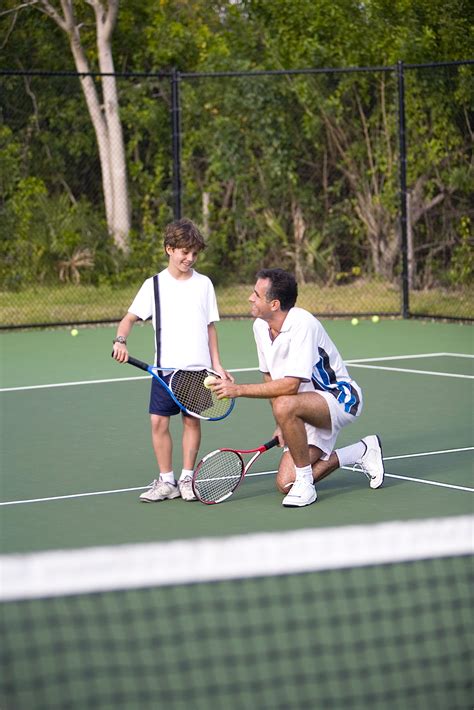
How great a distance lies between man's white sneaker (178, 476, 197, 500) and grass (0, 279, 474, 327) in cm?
781

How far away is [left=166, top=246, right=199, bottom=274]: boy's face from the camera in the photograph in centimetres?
615

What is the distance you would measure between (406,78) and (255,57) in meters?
4.15

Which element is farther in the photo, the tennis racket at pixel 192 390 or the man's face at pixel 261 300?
the tennis racket at pixel 192 390

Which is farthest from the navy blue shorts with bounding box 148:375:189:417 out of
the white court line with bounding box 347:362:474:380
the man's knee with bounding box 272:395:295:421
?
the white court line with bounding box 347:362:474:380

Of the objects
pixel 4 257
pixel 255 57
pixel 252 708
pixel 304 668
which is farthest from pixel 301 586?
pixel 255 57

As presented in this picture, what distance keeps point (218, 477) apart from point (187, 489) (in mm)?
177

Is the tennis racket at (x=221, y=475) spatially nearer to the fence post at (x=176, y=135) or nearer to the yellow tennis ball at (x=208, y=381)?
the yellow tennis ball at (x=208, y=381)

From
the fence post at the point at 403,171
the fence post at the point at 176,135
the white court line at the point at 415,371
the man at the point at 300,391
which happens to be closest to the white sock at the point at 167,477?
the man at the point at 300,391

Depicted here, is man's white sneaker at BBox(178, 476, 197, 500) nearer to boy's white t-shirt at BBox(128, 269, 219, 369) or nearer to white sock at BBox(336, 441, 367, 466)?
boy's white t-shirt at BBox(128, 269, 219, 369)

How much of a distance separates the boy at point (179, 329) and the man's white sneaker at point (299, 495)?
1.51ft

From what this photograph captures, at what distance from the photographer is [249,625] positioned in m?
4.29

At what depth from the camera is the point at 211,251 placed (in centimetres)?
1568

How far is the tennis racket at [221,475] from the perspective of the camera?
618 cm

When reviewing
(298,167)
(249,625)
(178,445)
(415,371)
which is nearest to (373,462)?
(178,445)
